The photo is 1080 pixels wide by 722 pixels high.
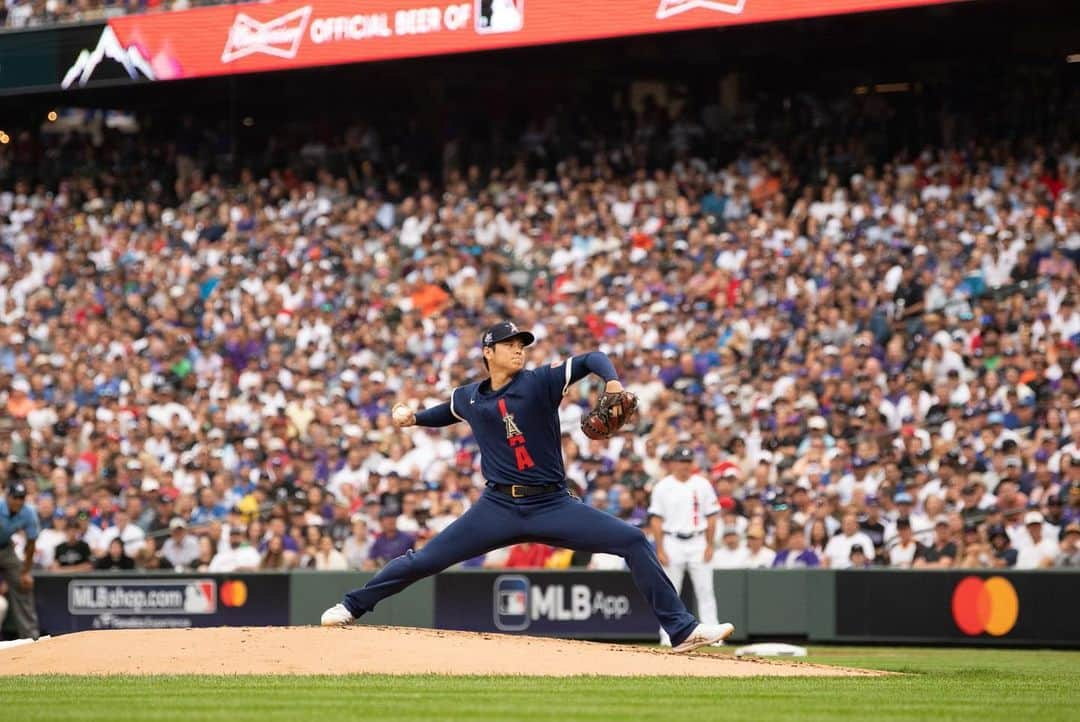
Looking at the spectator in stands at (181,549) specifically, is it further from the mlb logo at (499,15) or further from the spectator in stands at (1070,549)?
the spectator in stands at (1070,549)

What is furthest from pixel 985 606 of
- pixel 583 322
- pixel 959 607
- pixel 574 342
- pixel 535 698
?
pixel 535 698

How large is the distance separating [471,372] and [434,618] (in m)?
4.52

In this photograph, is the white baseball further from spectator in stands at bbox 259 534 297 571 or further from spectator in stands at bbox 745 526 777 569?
spectator in stands at bbox 259 534 297 571

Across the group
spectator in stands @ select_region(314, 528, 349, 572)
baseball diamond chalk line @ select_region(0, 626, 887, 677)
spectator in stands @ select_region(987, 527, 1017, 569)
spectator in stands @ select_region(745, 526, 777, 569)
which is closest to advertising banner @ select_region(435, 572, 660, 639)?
spectator in stands @ select_region(745, 526, 777, 569)

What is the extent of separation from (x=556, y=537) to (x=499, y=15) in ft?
45.9

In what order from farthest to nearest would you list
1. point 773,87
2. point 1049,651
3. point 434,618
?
1. point 773,87
2. point 434,618
3. point 1049,651

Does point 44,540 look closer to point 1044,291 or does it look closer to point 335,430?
point 335,430

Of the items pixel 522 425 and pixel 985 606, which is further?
pixel 985 606

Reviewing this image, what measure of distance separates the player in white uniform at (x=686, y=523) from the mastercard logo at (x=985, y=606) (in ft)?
7.69

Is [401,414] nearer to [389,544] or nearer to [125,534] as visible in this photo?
[389,544]

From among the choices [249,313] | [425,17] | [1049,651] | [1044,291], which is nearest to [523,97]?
[425,17]

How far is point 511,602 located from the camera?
18.2 metres

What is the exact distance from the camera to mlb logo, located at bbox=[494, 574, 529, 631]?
18156 millimetres

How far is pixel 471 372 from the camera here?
22391mm
